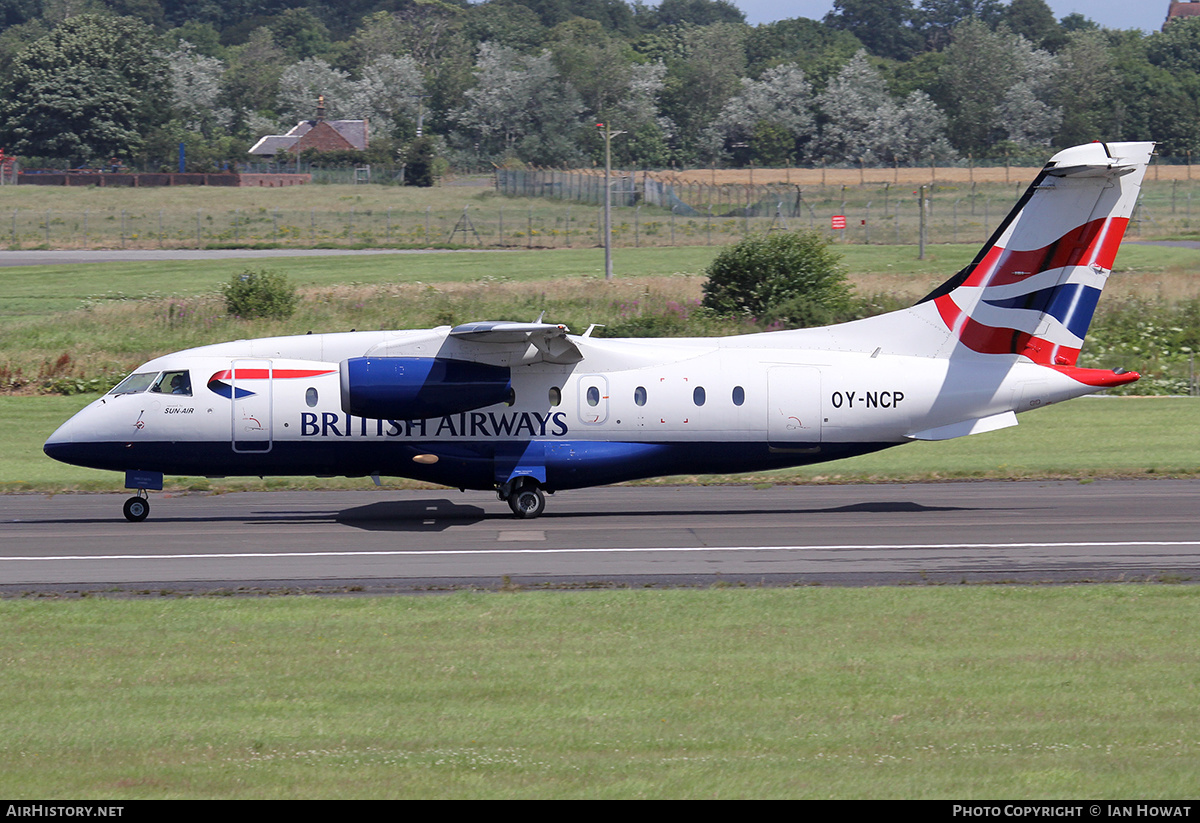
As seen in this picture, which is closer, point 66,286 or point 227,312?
point 227,312

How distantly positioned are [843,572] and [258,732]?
927cm

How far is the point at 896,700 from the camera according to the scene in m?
11.0

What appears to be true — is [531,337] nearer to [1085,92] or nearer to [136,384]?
[136,384]

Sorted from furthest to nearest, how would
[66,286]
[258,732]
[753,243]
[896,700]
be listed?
[66,286]
[753,243]
[896,700]
[258,732]

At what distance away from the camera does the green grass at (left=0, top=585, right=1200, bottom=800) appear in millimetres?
9039

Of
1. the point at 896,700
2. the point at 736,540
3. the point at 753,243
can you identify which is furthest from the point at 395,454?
the point at 753,243

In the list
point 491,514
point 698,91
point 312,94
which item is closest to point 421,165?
point 312,94

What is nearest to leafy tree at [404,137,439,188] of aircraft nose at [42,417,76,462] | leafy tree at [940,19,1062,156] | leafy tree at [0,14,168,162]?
leafy tree at [0,14,168,162]

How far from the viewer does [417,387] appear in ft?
68.8

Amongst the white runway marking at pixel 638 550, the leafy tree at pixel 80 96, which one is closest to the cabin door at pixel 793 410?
the white runway marking at pixel 638 550

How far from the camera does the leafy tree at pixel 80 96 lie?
418 ft

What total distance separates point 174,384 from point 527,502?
654 cm

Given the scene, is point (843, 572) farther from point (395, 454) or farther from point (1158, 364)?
point (1158, 364)

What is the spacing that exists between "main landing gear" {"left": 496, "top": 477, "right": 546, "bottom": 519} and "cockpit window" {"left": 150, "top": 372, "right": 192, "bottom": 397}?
5.77 meters
